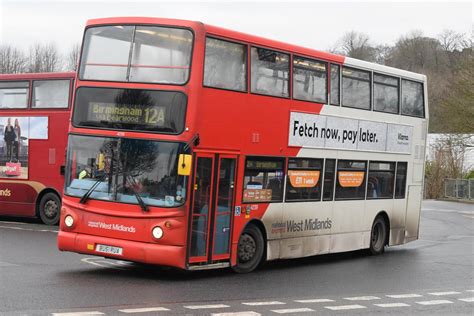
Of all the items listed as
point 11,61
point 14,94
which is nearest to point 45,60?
point 11,61

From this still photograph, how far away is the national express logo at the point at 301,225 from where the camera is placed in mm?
16594

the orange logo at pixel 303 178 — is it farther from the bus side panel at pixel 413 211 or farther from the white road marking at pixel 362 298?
the bus side panel at pixel 413 211

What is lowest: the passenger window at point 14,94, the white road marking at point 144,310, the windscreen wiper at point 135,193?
the white road marking at point 144,310

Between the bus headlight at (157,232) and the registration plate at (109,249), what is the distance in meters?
0.62

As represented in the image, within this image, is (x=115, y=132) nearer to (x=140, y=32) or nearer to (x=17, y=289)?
(x=140, y=32)

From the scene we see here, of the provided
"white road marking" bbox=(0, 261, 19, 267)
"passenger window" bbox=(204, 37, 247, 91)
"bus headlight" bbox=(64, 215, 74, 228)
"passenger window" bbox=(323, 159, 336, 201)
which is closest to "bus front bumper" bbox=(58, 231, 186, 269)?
"bus headlight" bbox=(64, 215, 74, 228)

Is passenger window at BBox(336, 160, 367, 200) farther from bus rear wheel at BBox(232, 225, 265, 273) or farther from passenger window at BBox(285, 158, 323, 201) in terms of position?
bus rear wheel at BBox(232, 225, 265, 273)

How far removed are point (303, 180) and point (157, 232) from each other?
179 inches

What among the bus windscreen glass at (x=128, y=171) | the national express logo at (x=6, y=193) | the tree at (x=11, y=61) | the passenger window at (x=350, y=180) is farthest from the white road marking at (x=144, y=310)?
the tree at (x=11, y=61)

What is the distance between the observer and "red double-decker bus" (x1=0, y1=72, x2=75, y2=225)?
2380cm

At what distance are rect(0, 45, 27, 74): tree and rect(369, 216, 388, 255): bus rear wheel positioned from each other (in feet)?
187

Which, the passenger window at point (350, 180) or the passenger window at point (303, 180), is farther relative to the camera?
the passenger window at point (350, 180)

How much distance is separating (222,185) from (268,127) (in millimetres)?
1806

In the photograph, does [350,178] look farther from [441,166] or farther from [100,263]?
[441,166]
